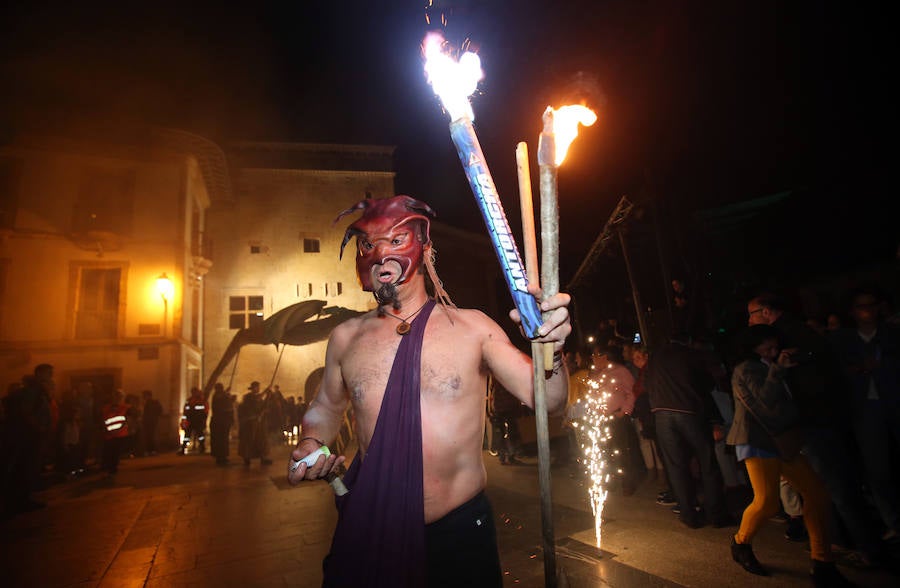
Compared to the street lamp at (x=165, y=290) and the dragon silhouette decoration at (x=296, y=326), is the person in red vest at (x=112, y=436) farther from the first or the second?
the street lamp at (x=165, y=290)

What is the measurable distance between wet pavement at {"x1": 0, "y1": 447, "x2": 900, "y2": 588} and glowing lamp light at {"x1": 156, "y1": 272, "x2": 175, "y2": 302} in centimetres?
1033

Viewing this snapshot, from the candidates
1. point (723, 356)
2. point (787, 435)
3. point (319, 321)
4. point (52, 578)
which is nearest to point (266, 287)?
point (319, 321)

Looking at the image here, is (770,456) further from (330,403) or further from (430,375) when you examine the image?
(330,403)

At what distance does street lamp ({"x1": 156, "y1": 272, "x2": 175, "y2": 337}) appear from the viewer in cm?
1702

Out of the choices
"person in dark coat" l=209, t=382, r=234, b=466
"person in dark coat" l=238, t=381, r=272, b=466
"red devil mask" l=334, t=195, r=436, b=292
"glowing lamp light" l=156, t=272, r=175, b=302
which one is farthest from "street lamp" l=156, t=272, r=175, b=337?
"red devil mask" l=334, t=195, r=436, b=292

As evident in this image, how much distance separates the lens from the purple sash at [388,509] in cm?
182

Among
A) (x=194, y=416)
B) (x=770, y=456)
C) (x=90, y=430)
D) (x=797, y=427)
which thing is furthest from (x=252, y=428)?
(x=797, y=427)

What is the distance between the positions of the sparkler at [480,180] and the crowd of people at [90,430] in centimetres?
938

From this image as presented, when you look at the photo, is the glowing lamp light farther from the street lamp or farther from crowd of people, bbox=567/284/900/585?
crowd of people, bbox=567/284/900/585

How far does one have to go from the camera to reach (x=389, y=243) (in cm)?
236

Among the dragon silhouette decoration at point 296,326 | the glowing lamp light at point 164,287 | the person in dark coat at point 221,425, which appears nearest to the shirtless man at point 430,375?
the dragon silhouette decoration at point 296,326

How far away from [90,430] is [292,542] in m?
10.1

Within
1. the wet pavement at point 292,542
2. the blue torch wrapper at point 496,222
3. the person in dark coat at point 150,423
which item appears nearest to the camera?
the blue torch wrapper at point 496,222

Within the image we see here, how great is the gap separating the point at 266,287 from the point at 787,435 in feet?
83.6
